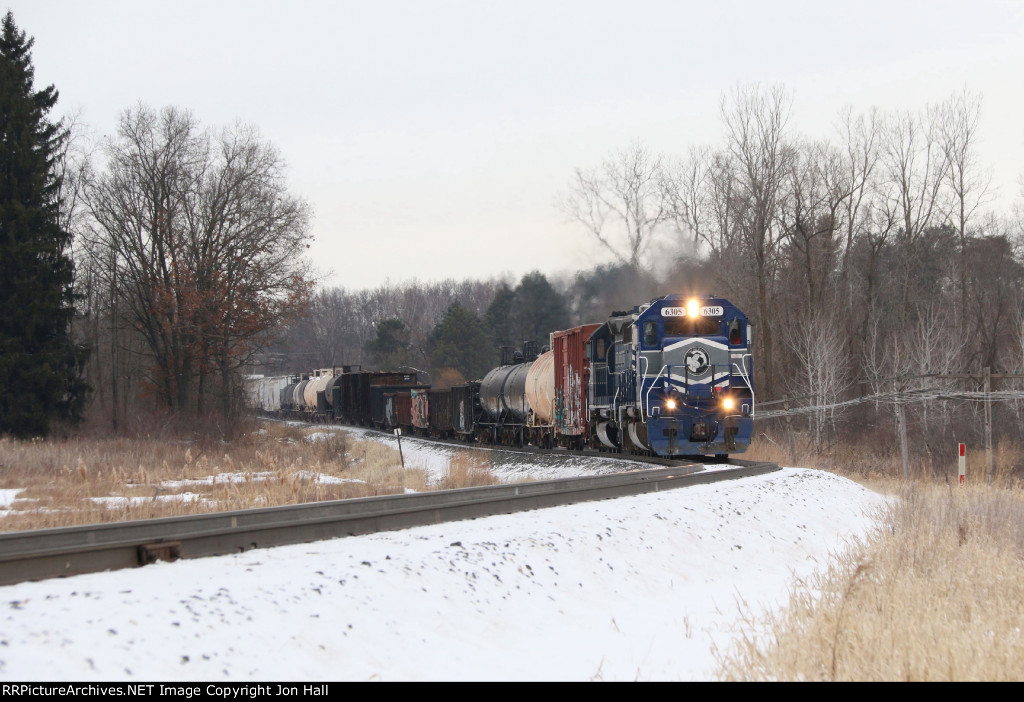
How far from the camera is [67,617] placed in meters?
5.23

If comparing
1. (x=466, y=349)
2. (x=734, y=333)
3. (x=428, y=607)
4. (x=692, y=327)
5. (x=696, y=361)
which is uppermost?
(x=466, y=349)

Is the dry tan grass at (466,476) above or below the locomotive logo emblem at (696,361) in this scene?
below

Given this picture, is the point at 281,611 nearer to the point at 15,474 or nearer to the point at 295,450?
the point at 15,474

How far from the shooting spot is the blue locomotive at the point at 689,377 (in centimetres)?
1856

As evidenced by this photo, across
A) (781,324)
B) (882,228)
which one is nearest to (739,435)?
(781,324)

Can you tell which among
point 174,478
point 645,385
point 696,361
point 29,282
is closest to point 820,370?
point 696,361

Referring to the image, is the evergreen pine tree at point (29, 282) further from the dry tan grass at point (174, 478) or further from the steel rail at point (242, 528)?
the steel rail at point (242, 528)

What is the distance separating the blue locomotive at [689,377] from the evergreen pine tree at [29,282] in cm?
2052

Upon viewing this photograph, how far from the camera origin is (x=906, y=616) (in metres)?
7.34

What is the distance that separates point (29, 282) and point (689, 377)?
73.8 ft

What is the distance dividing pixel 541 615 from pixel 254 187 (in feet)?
108

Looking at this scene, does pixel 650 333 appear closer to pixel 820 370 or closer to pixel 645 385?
pixel 645 385

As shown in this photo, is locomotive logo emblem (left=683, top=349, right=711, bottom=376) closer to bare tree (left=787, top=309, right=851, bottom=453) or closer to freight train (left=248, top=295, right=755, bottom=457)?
freight train (left=248, top=295, right=755, bottom=457)

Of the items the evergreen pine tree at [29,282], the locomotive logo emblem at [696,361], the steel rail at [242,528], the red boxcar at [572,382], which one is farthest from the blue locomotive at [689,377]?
the evergreen pine tree at [29,282]
